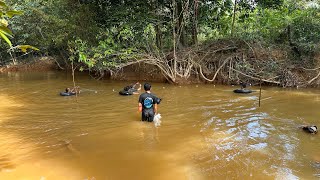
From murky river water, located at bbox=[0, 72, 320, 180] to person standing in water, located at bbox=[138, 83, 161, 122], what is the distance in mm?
247

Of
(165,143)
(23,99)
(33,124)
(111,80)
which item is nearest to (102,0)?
(111,80)

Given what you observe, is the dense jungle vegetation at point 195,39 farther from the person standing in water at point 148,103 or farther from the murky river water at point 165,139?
the person standing in water at point 148,103

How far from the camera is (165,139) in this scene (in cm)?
686

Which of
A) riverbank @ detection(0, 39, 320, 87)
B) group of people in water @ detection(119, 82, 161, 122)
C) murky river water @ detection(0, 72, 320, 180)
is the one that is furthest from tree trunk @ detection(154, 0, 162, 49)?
group of people in water @ detection(119, 82, 161, 122)

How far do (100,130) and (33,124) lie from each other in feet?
6.93

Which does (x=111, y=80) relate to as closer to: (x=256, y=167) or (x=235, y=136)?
(x=235, y=136)

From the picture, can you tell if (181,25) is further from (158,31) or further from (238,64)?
(238,64)

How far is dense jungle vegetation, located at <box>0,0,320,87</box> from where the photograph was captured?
13.9 metres

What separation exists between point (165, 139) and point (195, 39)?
10.3 m

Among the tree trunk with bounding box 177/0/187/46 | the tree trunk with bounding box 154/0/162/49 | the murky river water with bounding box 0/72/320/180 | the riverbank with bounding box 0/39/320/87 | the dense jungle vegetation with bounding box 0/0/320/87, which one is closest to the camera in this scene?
the murky river water with bounding box 0/72/320/180

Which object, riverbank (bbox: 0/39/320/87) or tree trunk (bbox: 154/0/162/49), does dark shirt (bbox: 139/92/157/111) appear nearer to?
riverbank (bbox: 0/39/320/87)

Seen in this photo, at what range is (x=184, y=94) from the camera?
12523 mm

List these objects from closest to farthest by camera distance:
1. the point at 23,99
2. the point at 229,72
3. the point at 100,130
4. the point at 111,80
Answer: 1. the point at 100,130
2. the point at 23,99
3. the point at 229,72
4. the point at 111,80

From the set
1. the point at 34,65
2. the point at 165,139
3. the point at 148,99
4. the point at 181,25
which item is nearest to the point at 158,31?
the point at 181,25
